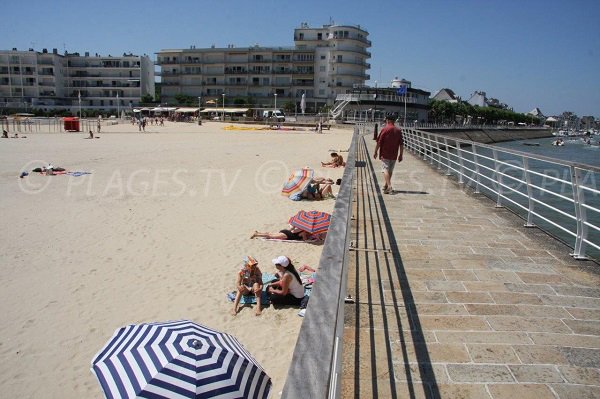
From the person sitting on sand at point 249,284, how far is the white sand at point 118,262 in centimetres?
15

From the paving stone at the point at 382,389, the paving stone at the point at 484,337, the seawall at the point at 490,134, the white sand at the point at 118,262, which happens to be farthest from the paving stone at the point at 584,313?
the seawall at the point at 490,134

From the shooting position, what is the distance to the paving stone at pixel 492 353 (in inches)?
120

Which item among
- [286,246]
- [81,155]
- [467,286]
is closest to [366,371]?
[467,286]

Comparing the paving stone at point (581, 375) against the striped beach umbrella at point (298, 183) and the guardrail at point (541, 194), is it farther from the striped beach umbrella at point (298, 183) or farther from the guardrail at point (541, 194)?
the striped beach umbrella at point (298, 183)

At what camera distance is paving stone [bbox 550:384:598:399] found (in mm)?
2650

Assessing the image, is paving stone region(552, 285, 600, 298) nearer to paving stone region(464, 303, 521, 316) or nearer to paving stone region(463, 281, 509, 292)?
paving stone region(463, 281, 509, 292)

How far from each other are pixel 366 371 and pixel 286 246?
6.02 metres

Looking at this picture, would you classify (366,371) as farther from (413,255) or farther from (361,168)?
(361,168)

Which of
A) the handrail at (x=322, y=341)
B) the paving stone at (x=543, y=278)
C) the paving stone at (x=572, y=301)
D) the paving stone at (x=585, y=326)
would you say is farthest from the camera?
the paving stone at (x=543, y=278)

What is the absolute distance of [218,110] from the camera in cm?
7988

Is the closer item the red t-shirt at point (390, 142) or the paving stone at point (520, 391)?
the paving stone at point (520, 391)

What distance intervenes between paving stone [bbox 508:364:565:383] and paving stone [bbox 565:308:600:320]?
0.95 meters

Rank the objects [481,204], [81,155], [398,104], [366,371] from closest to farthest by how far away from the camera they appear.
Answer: [366,371]
[481,204]
[81,155]
[398,104]

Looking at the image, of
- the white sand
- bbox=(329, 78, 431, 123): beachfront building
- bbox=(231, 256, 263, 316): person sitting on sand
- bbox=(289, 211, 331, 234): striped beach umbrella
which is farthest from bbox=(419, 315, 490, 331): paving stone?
bbox=(329, 78, 431, 123): beachfront building
